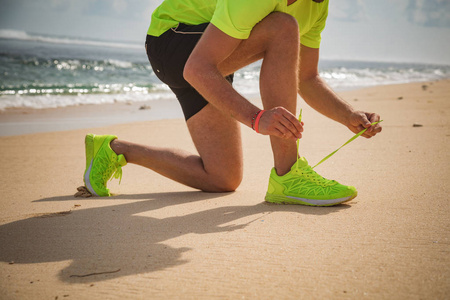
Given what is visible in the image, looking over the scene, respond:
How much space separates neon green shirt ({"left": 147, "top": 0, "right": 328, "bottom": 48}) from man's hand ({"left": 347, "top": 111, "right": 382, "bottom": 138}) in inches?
21.8

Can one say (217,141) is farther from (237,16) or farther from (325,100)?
(237,16)

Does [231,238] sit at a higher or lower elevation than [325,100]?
lower

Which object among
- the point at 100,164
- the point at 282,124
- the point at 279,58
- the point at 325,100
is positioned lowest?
the point at 100,164

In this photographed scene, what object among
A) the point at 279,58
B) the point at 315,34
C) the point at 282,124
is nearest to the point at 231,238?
the point at 282,124

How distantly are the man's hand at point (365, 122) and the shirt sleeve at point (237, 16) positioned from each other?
0.75 meters

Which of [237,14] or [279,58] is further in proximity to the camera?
[279,58]

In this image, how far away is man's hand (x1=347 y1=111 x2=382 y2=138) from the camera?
85.2 inches

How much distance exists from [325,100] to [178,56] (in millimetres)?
890

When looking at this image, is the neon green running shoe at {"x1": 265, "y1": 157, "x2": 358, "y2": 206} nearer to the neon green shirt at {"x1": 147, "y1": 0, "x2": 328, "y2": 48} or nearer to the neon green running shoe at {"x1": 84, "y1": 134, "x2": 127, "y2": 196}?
the neon green shirt at {"x1": 147, "y1": 0, "x2": 328, "y2": 48}

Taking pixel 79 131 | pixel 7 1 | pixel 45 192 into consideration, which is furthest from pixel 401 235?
pixel 7 1

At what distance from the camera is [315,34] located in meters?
2.52

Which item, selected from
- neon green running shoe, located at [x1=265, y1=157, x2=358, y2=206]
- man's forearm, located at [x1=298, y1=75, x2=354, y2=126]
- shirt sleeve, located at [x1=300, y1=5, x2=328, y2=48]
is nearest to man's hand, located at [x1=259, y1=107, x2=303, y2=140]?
neon green running shoe, located at [x1=265, y1=157, x2=358, y2=206]

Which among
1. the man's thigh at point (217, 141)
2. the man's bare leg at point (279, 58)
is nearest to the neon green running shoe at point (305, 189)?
the man's bare leg at point (279, 58)

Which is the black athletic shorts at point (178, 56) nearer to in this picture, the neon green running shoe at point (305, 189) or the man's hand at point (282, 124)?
the neon green running shoe at point (305, 189)
